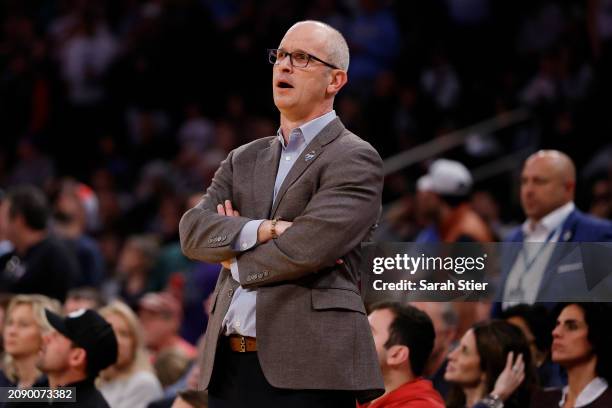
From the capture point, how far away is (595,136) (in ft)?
31.0

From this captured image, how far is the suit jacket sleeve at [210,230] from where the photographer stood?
12.7 feet

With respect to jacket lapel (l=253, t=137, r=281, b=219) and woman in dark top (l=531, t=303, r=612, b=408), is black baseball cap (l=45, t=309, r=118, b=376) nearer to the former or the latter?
jacket lapel (l=253, t=137, r=281, b=219)

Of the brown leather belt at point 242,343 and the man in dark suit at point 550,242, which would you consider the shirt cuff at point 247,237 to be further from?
the man in dark suit at point 550,242

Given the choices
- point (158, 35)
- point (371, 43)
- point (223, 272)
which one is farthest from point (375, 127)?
point (223, 272)

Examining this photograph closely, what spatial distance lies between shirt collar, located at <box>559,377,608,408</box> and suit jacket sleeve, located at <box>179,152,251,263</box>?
1.72 meters

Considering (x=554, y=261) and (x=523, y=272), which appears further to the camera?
(x=523, y=272)

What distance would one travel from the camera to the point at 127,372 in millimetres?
6551

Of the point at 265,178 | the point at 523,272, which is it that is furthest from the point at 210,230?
the point at 523,272

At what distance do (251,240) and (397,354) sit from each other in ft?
4.28

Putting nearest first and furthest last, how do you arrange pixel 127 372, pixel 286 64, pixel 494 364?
pixel 286 64 → pixel 494 364 → pixel 127 372

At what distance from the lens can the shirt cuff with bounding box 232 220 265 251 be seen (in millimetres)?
3834

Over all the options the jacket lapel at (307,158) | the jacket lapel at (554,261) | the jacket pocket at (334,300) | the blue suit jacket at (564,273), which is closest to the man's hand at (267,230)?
the jacket lapel at (307,158)

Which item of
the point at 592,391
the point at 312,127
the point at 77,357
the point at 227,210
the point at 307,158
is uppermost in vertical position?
the point at 312,127

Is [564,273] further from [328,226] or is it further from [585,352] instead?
[328,226]
